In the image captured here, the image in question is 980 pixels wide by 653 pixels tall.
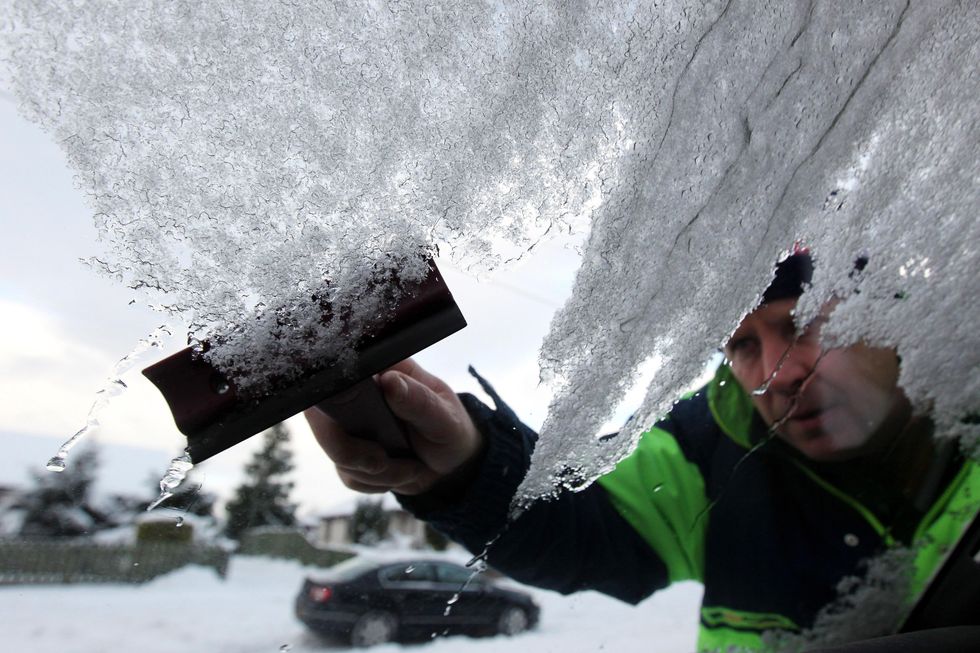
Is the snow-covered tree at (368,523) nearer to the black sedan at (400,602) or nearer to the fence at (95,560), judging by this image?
the black sedan at (400,602)

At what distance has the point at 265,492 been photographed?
742mm

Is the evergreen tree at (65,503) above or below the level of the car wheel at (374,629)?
above

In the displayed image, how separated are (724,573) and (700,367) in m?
0.57

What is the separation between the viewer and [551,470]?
0.87 m

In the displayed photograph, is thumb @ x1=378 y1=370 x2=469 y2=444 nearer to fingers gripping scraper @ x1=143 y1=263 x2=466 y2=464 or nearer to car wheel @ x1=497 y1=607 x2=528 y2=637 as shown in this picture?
fingers gripping scraper @ x1=143 y1=263 x2=466 y2=464

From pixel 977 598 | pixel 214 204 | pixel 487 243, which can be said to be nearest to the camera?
pixel 214 204

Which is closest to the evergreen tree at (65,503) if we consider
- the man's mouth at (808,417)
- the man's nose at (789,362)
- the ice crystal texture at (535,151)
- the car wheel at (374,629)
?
the ice crystal texture at (535,151)

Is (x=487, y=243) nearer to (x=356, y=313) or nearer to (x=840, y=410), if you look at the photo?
(x=356, y=313)

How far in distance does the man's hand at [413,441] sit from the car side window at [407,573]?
99mm

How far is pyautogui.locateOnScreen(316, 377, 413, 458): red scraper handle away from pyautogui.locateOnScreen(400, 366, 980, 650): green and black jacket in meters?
0.32

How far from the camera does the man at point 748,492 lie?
925mm

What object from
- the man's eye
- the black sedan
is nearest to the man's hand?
the black sedan

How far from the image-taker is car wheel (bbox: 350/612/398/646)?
83cm

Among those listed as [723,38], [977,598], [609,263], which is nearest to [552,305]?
[609,263]
